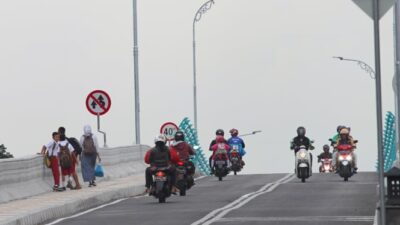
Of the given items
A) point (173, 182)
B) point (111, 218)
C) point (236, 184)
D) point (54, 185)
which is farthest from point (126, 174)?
point (111, 218)

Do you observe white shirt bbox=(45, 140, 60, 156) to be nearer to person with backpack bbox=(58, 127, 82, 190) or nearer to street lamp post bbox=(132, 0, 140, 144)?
person with backpack bbox=(58, 127, 82, 190)

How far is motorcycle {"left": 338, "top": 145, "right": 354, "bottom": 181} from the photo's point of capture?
42.6 meters

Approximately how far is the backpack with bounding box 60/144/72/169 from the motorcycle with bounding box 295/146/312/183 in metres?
8.00

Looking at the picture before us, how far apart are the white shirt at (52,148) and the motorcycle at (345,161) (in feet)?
29.8

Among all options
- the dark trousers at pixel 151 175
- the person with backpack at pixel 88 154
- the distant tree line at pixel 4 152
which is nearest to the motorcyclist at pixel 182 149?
Result: the person with backpack at pixel 88 154

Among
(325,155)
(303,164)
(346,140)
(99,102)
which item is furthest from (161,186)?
(325,155)

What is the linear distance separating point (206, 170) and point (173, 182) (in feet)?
100

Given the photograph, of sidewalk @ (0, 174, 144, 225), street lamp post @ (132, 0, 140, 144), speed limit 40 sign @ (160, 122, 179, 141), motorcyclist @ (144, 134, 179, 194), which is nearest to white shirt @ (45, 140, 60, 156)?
sidewalk @ (0, 174, 144, 225)

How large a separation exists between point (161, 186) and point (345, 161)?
1023cm

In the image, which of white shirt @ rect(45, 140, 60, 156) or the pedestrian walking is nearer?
white shirt @ rect(45, 140, 60, 156)

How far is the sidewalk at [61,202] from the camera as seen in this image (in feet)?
88.8

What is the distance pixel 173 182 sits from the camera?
3441 cm

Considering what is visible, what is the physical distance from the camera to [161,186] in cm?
3372

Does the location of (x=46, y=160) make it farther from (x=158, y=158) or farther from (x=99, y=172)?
(x=99, y=172)
